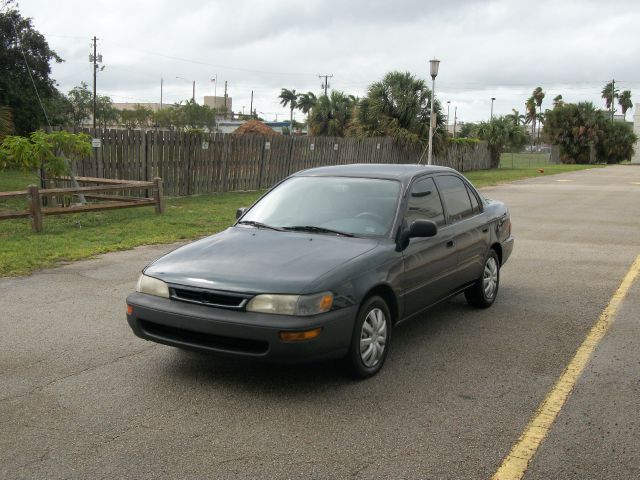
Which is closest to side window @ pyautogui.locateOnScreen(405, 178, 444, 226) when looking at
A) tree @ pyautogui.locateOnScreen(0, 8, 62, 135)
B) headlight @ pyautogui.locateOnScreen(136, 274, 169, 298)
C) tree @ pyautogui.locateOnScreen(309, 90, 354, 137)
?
headlight @ pyautogui.locateOnScreen(136, 274, 169, 298)

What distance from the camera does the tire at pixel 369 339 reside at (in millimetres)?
4785

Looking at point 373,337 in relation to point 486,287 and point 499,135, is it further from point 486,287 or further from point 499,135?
point 499,135

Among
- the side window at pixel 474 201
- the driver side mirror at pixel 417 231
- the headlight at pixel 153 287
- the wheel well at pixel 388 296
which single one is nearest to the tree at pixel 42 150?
the side window at pixel 474 201

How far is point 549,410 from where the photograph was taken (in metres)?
4.47

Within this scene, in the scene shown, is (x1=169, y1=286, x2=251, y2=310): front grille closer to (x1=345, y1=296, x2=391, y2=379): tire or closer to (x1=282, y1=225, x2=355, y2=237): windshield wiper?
(x1=345, y1=296, x2=391, y2=379): tire

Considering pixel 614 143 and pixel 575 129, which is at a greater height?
pixel 575 129

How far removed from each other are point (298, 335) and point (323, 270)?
52 cm

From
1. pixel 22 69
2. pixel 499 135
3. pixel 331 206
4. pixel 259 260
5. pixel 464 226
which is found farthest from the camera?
pixel 499 135

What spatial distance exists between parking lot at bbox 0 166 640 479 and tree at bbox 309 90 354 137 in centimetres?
3981

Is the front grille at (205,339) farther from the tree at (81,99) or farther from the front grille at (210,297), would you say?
the tree at (81,99)

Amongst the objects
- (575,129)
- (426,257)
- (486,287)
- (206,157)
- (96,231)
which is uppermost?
(575,129)

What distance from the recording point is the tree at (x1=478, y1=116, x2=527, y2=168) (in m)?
46.8

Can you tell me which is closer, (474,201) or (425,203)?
(425,203)

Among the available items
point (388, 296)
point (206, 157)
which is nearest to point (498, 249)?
point (388, 296)
